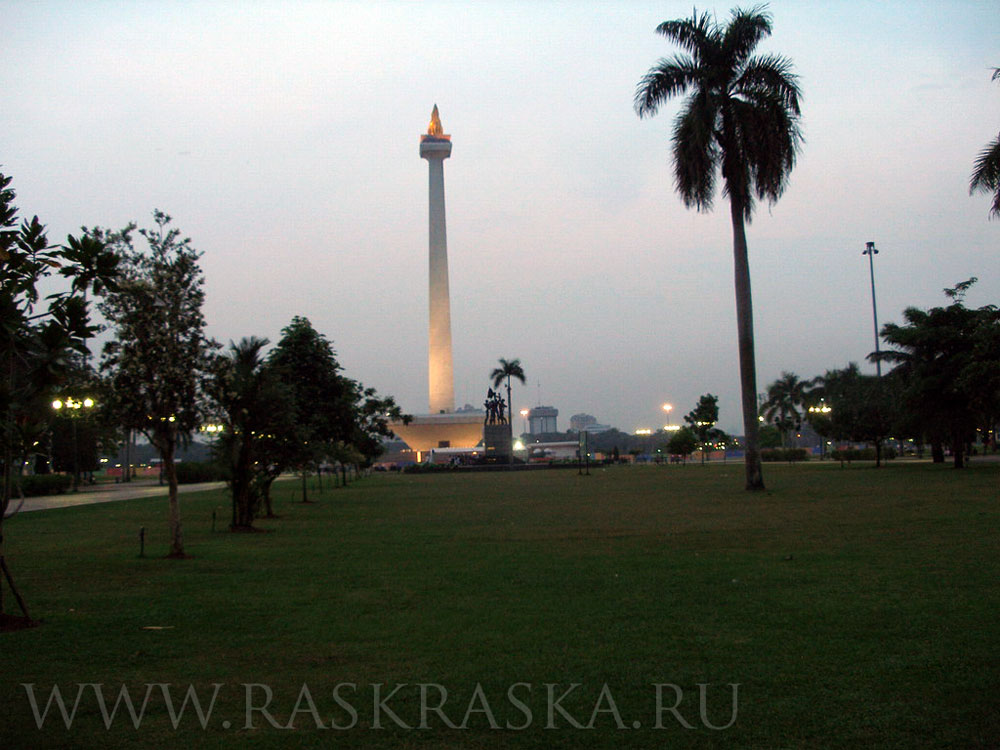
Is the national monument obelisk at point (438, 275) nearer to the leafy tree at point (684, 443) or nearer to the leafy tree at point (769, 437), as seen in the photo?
the leafy tree at point (684, 443)

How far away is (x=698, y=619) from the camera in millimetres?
9219

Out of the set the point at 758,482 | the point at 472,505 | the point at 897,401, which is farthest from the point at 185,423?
the point at 897,401

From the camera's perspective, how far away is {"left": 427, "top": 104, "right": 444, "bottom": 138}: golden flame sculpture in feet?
382

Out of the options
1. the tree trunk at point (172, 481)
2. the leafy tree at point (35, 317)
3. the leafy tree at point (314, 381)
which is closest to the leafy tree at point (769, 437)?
the leafy tree at point (314, 381)

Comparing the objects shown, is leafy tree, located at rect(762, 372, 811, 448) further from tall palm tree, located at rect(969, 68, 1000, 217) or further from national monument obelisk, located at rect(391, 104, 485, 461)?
tall palm tree, located at rect(969, 68, 1000, 217)

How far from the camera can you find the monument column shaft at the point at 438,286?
11206 centimetres

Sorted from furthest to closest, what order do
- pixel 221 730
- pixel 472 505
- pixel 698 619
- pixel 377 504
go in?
pixel 377 504 < pixel 472 505 < pixel 698 619 < pixel 221 730

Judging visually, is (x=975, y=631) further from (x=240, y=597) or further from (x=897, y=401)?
(x=897, y=401)

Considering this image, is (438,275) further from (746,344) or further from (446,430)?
(746,344)

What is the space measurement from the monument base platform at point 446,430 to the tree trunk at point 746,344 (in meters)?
84.7

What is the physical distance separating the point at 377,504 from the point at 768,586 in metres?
23.2

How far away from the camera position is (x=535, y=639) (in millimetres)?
8477

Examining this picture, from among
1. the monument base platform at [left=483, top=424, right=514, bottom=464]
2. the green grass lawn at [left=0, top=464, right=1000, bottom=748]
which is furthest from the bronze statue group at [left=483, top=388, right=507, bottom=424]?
the green grass lawn at [left=0, top=464, right=1000, bottom=748]

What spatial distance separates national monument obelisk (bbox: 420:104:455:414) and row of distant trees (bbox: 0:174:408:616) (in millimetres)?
82018
